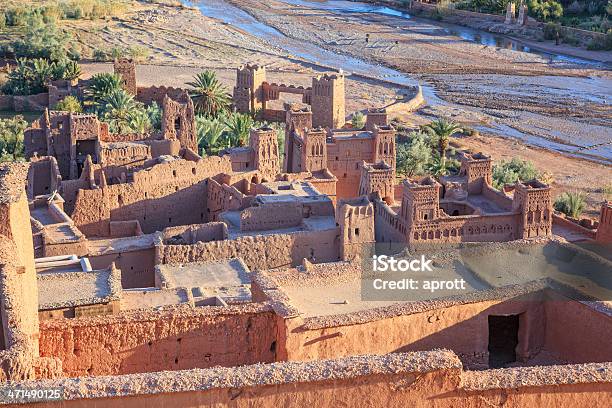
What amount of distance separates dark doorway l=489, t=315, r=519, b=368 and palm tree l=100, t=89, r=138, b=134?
24.4m

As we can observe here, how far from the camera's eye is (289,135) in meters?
31.1

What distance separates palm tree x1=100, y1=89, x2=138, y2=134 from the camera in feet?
126

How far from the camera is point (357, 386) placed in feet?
34.1

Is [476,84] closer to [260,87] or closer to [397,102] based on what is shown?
[397,102]

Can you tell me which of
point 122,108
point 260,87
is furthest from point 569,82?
point 122,108

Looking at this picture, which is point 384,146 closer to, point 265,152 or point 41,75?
point 265,152

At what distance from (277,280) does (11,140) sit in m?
23.2

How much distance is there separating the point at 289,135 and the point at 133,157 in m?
5.25

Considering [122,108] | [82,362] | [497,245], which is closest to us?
[82,362]

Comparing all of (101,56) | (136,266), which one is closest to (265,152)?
(136,266)

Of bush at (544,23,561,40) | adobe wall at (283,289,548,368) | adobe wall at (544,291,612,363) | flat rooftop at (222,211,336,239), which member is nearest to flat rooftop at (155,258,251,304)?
flat rooftop at (222,211,336,239)

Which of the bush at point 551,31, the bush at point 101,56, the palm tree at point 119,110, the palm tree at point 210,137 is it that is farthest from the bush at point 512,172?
the bush at point 551,31

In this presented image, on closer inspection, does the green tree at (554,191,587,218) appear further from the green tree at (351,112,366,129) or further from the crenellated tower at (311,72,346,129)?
the crenellated tower at (311,72,346,129)

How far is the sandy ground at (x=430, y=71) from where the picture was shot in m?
46.1
